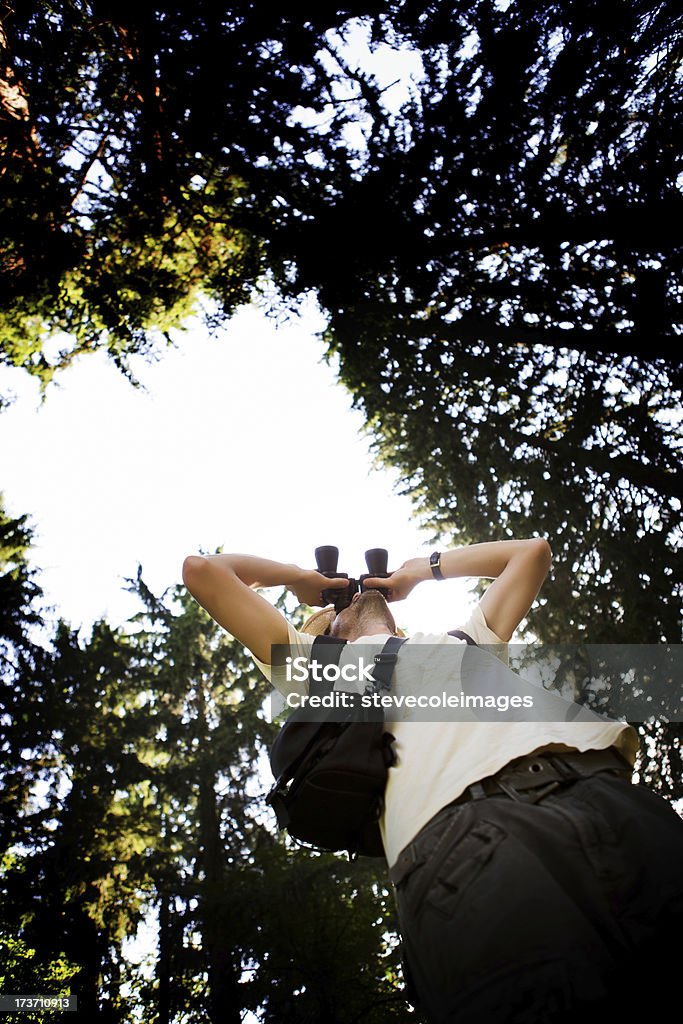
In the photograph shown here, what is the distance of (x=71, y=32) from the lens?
22.5 feet

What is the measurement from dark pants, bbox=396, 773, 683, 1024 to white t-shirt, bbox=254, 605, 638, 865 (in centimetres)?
8

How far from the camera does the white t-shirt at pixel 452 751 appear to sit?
1770 mm

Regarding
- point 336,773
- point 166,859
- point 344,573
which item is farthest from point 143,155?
point 166,859

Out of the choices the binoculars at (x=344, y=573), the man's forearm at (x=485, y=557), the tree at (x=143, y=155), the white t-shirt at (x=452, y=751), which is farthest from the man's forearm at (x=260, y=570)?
the tree at (x=143, y=155)

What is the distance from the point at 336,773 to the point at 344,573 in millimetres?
1181

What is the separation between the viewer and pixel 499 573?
2.83 meters

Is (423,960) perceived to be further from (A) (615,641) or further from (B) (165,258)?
(B) (165,258)

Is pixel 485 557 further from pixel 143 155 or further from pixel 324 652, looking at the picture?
pixel 143 155

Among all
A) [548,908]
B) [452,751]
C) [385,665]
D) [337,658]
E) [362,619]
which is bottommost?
[548,908]

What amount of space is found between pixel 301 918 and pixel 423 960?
12.8 metres

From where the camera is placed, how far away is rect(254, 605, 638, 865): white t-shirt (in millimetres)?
1770

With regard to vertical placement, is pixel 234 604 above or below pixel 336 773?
above

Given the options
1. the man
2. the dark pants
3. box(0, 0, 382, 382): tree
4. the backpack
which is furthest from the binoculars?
box(0, 0, 382, 382): tree

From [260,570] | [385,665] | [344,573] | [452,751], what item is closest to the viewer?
[452,751]
